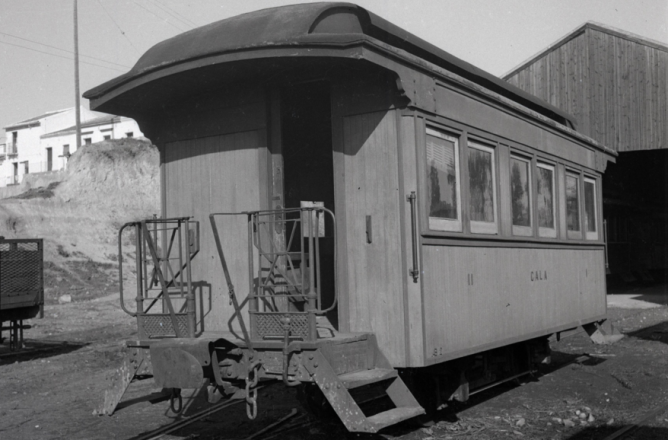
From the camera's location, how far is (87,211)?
112 feet

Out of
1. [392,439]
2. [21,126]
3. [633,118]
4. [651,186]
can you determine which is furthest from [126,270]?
[21,126]

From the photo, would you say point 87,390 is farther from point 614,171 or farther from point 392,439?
point 614,171

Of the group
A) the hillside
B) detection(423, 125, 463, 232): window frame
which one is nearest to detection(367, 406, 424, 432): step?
detection(423, 125, 463, 232): window frame

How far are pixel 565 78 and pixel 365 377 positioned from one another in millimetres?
18598

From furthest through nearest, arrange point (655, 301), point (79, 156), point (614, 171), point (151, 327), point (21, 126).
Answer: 1. point (21, 126)
2. point (79, 156)
3. point (614, 171)
4. point (655, 301)
5. point (151, 327)

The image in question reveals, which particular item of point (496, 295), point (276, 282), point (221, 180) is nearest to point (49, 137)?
point (221, 180)

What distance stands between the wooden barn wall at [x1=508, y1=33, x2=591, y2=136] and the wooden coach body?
49.9 ft

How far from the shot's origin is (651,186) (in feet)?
99.8

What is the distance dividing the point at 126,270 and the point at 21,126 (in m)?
42.6

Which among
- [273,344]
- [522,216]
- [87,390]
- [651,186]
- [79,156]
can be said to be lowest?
[87,390]

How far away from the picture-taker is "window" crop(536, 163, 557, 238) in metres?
8.38

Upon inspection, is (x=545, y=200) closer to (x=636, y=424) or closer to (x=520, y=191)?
(x=520, y=191)

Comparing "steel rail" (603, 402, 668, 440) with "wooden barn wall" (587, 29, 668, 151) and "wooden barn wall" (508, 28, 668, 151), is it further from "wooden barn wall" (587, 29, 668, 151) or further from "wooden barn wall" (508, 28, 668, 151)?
"wooden barn wall" (587, 29, 668, 151)

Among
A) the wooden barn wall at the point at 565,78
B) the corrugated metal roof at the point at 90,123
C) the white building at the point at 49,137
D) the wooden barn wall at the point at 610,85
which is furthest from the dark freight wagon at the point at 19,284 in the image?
the corrugated metal roof at the point at 90,123
